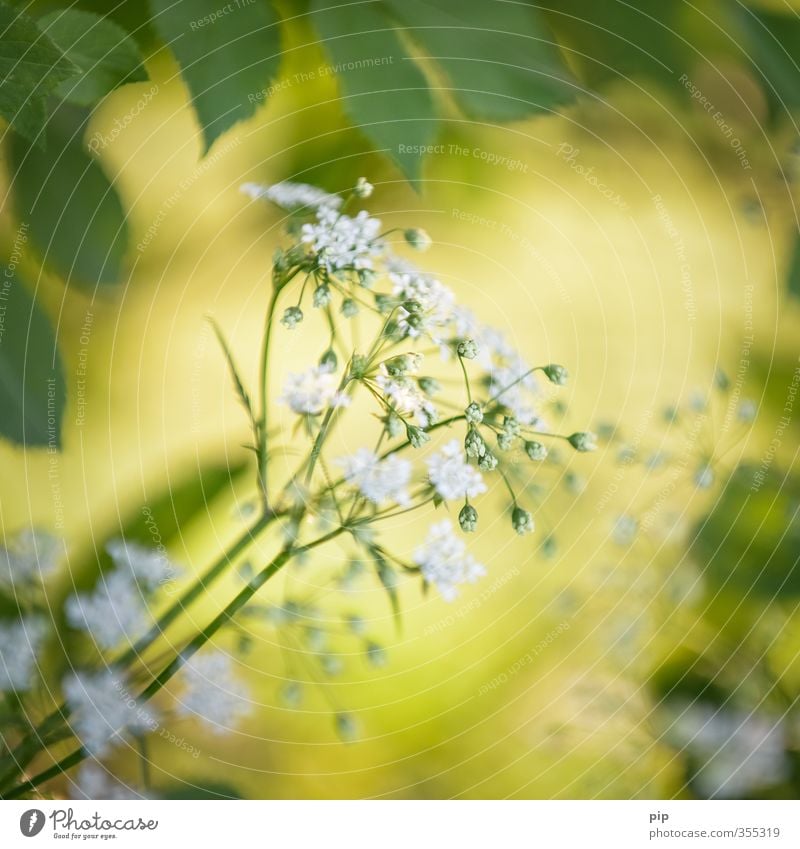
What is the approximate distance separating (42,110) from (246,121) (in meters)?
0.15

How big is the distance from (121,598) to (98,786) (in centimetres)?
15

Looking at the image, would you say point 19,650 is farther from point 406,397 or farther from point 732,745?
point 732,745

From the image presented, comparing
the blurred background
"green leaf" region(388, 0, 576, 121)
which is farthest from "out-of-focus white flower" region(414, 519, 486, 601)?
"green leaf" region(388, 0, 576, 121)

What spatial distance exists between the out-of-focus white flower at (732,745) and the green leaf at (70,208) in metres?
0.61

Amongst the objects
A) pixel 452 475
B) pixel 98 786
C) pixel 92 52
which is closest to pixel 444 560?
pixel 452 475

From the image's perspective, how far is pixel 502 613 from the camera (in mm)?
567

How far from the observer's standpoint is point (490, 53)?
539mm

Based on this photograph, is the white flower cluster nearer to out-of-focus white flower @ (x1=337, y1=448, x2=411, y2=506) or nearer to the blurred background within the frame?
the blurred background

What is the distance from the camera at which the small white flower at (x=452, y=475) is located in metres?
0.48

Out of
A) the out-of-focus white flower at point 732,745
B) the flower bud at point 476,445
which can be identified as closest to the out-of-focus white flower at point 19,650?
the flower bud at point 476,445

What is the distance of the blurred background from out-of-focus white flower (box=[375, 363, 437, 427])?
13cm

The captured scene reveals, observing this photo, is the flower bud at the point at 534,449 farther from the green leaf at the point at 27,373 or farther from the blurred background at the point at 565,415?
the green leaf at the point at 27,373
